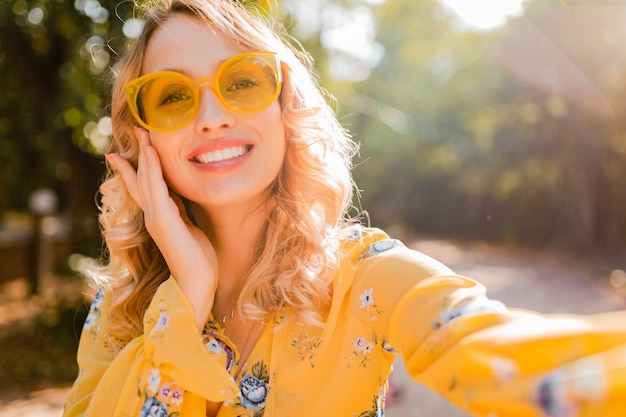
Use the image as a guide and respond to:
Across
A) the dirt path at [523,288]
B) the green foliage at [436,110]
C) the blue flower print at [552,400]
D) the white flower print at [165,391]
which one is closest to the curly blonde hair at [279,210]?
the white flower print at [165,391]

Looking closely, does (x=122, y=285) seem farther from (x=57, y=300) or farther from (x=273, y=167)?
(x=57, y=300)

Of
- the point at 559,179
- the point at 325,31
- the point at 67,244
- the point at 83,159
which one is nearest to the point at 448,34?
the point at 559,179

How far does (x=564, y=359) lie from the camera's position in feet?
3.31

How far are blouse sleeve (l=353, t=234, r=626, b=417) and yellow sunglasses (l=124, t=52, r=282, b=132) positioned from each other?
79 cm

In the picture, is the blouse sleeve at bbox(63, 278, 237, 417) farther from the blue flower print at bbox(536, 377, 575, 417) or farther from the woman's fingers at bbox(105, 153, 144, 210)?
the blue flower print at bbox(536, 377, 575, 417)

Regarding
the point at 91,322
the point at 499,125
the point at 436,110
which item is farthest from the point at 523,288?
the point at 436,110

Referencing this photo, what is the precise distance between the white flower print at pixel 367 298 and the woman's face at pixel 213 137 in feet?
1.56

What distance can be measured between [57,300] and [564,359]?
12.1 meters

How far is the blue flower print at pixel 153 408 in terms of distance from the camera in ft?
5.57

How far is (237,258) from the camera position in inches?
82.4

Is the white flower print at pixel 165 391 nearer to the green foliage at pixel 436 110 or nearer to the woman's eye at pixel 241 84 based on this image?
the woman's eye at pixel 241 84

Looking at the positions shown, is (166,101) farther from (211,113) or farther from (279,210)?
(279,210)

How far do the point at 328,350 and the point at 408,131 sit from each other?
2572 centimetres

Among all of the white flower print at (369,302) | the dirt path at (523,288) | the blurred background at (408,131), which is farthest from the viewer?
the blurred background at (408,131)
